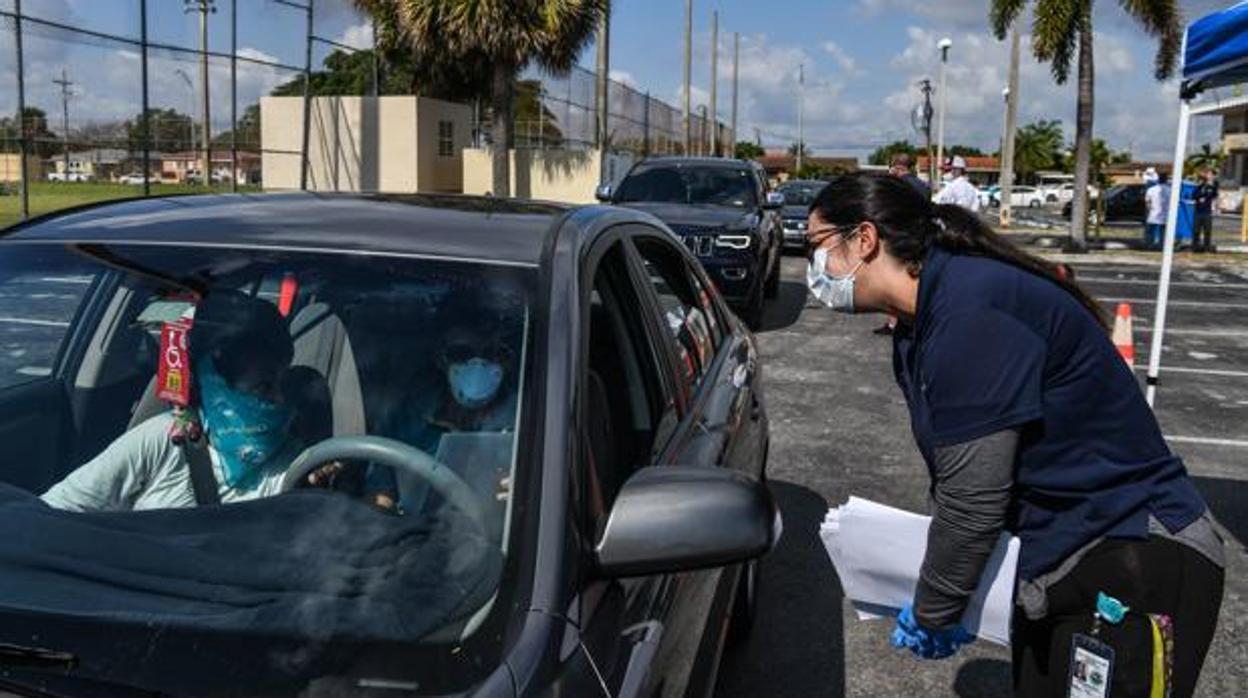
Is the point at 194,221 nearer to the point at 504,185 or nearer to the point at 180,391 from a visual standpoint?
the point at 180,391

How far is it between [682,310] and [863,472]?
9.64ft

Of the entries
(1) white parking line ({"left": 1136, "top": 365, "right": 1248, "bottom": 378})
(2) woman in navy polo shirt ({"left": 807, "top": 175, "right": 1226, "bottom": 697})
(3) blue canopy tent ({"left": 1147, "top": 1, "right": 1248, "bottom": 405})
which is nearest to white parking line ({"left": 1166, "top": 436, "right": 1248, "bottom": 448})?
(3) blue canopy tent ({"left": 1147, "top": 1, "right": 1248, "bottom": 405})

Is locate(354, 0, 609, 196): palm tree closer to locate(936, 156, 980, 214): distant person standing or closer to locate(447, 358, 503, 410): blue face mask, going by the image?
locate(936, 156, 980, 214): distant person standing

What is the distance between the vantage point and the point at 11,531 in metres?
1.90

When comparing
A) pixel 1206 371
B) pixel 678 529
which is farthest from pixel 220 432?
pixel 1206 371

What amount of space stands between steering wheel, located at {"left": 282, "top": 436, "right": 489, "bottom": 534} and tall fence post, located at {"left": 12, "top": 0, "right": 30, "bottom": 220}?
1136 cm

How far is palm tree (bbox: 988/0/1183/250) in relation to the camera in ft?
66.4

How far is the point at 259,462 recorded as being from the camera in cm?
221

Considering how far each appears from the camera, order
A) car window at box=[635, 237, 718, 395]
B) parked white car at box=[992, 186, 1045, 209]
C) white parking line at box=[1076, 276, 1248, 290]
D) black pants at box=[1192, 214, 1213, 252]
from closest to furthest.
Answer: car window at box=[635, 237, 718, 395], white parking line at box=[1076, 276, 1248, 290], black pants at box=[1192, 214, 1213, 252], parked white car at box=[992, 186, 1045, 209]

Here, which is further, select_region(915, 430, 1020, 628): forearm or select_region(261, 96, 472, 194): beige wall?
select_region(261, 96, 472, 194): beige wall

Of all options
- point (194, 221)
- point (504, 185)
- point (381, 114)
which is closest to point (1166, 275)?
point (194, 221)

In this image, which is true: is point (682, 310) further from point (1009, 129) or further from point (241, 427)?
point (1009, 129)

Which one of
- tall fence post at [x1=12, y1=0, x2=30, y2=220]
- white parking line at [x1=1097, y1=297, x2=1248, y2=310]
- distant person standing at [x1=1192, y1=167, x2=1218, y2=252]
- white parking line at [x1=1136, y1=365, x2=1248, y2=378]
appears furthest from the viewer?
distant person standing at [x1=1192, y1=167, x2=1218, y2=252]

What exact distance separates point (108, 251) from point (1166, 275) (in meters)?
5.51
